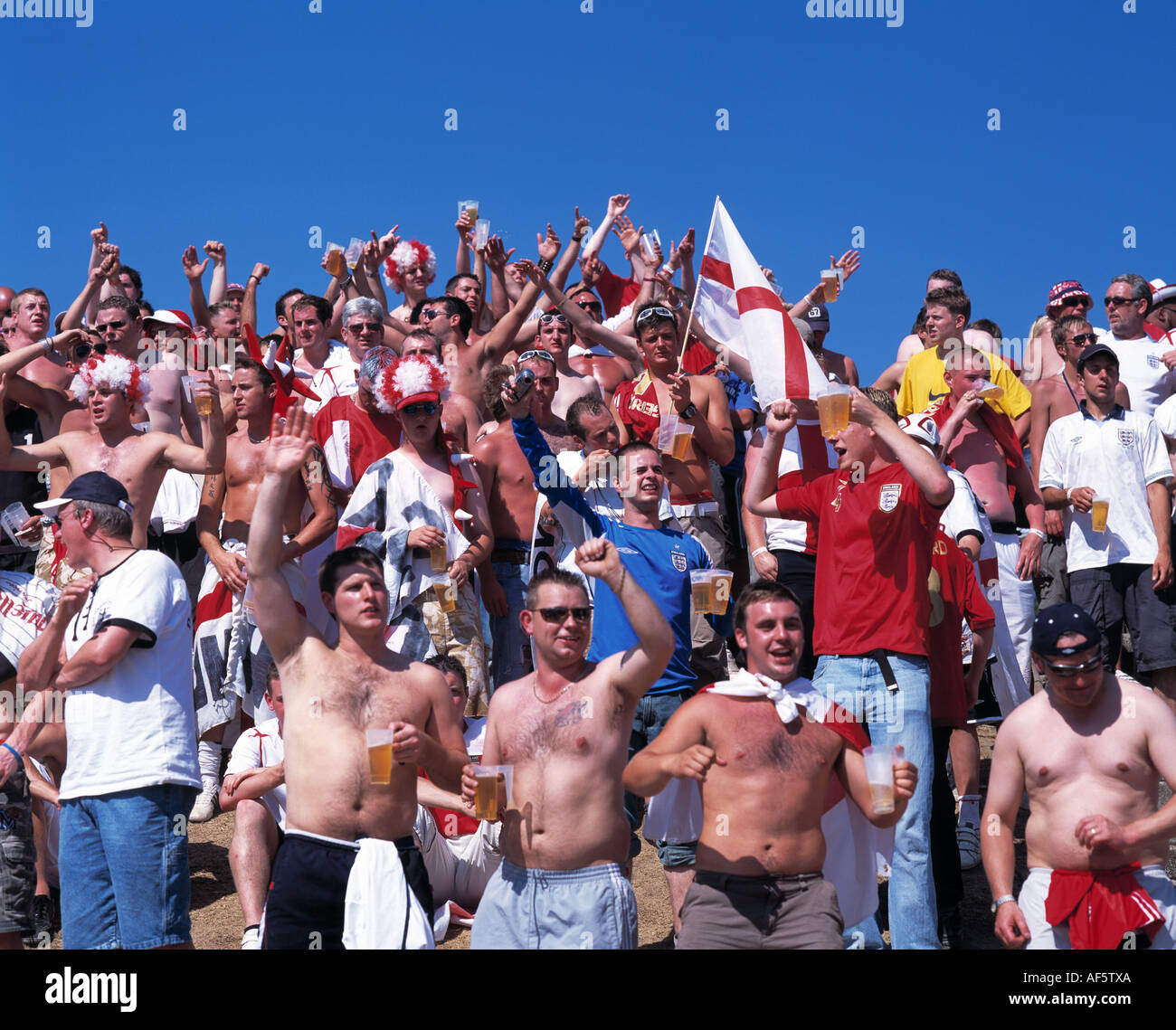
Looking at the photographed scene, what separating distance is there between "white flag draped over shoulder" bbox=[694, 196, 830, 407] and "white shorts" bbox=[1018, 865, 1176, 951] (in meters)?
2.85

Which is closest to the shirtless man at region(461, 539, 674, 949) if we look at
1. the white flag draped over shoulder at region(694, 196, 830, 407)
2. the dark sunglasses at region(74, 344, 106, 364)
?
the white flag draped over shoulder at region(694, 196, 830, 407)

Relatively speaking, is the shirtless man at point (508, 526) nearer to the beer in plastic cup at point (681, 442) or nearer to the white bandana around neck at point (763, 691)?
the beer in plastic cup at point (681, 442)

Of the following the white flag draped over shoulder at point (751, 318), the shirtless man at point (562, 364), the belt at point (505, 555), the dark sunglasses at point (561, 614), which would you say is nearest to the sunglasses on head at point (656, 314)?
the white flag draped over shoulder at point (751, 318)

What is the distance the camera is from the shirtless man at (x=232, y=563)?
8656 mm

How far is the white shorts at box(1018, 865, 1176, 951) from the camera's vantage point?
5.59 meters

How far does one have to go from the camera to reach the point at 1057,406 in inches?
388

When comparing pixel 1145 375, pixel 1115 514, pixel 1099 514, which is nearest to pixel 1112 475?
pixel 1115 514

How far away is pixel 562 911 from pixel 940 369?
530 cm

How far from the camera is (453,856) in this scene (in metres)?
7.84

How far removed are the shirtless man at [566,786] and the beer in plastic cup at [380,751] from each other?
311mm
